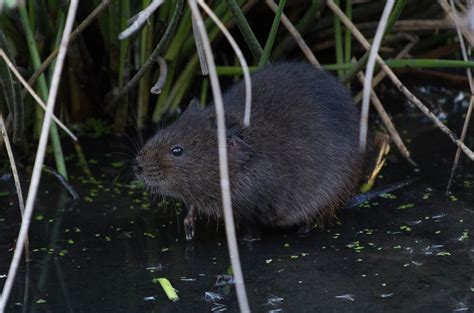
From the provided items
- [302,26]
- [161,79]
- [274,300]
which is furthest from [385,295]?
[302,26]

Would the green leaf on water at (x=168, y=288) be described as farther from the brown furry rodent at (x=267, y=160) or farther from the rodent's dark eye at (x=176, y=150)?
the rodent's dark eye at (x=176, y=150)

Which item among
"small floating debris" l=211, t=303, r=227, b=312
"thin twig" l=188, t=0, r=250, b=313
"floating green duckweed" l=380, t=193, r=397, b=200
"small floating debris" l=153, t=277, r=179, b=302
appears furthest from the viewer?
"floating green duckweed" l=380, t=193, r=397, b=200

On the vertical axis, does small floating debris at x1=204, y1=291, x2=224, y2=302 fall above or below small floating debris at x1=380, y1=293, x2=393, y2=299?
above

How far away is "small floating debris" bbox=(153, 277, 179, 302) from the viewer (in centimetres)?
333

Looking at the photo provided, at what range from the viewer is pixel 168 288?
338 centimetres

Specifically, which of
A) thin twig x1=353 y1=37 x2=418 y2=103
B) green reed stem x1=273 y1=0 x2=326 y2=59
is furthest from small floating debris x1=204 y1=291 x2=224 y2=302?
thin twig x1=353 y1=37 x2=418 y2=103

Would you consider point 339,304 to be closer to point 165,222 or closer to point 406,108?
point 165,222

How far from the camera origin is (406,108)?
5668 millimetres

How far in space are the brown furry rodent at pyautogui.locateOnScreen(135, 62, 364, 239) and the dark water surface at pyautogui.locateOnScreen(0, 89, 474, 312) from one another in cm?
14

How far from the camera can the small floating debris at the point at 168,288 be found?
3330 millimetres

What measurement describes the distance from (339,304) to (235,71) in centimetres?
179

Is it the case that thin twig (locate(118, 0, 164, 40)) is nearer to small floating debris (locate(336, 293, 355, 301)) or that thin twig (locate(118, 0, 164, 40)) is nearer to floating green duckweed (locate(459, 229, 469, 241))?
small floating debris (locate(336, 293, 355, 301))

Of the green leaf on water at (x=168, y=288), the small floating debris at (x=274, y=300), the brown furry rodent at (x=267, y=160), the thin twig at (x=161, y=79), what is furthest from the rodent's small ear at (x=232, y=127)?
the small floating debris at (x=274, y=300)

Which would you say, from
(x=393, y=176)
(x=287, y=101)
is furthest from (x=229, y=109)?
(x=393, y=176)
